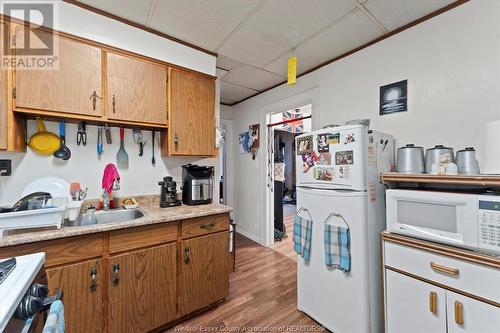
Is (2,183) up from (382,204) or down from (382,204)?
up

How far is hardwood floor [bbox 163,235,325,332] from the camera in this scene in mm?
1702

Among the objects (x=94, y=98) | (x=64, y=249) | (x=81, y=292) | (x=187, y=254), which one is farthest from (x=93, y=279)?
(x=94, y=98)

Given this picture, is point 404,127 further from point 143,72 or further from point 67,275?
point 67,275

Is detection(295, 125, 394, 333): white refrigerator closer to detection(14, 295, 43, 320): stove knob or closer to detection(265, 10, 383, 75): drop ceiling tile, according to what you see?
detection(265, 10, 383, 75): drop ceiling tile

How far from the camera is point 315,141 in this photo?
5.65 ft

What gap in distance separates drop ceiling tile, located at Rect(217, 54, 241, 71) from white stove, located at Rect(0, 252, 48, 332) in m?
2.19

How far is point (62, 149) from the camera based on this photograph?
1.70m

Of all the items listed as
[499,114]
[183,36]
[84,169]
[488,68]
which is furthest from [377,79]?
[84,169]

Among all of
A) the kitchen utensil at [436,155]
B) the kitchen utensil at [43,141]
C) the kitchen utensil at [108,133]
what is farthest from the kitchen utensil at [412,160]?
the kitchen utensil at [43,141]

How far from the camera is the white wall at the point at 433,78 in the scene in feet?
4.68

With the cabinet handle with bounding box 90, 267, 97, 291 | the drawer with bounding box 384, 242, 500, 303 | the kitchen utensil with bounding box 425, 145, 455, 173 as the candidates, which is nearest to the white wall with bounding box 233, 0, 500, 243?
the kitchen utensil with bounding box 425, 145, 455, 173

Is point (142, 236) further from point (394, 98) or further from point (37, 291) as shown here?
point (394, 98)

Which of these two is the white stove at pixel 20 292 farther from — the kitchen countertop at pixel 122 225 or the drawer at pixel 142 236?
the drawer at pixel 142 236

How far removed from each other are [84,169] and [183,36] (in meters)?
1.44
